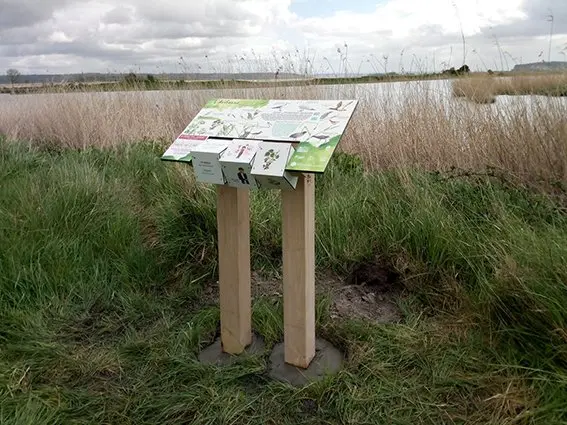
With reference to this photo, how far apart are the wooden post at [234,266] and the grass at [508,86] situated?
3199mm

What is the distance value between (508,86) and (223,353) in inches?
160

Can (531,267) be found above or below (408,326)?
above

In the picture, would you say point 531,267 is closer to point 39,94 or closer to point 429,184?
point 429,184

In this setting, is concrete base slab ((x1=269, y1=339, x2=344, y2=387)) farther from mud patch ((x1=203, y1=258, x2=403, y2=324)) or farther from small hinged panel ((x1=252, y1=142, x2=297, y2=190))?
small hinged panel ((x1=252, y1=142, x2=297, y2=190))

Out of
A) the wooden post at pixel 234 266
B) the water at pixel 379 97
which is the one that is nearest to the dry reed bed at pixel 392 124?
the water at pixel 379 97

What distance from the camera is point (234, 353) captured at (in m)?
2.32

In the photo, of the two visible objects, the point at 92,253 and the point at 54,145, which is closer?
the point at 92,253

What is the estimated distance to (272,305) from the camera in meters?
2.71

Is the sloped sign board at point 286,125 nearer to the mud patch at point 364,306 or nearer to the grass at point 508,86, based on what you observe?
the mud patch at point 364,306

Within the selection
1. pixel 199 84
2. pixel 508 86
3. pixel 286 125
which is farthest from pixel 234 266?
pixel 199 84

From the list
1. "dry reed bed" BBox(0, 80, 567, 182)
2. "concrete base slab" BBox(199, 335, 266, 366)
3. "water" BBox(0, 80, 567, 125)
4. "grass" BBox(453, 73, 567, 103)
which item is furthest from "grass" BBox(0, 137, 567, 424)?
"grass" BBox(453, 73, 567, 103)

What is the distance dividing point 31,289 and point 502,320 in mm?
2484

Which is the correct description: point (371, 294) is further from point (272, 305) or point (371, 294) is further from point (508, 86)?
point (508, 86)

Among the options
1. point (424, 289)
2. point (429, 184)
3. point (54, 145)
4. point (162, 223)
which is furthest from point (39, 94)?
point (424, 289)
